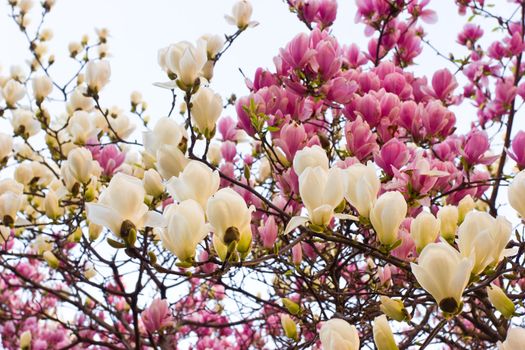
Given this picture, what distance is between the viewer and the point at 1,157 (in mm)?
1994

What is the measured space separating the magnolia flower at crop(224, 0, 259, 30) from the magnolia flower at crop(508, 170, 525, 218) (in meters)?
1.17

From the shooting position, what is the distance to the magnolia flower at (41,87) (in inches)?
85.6

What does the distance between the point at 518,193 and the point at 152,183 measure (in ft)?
2.45

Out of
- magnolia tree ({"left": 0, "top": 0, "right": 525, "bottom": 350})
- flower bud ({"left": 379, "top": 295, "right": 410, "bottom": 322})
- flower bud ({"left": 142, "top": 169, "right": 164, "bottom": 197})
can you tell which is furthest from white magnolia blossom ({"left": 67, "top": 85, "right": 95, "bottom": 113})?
flower bud ({"left": 379, "top": 295, "right": 410, "bottom": 322})

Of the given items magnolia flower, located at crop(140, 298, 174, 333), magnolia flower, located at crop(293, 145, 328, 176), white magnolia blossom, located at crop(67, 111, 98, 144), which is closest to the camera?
magnolia flower, located at crop(293, 145, 328, 176)

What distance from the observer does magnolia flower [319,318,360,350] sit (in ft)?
2.49

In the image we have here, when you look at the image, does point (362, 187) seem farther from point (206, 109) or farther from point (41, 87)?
point (41, 87)

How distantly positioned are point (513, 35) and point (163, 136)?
1970 millimetres

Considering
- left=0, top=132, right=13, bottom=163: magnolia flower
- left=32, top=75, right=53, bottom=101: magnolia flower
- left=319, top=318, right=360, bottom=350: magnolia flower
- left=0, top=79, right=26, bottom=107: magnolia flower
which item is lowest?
left=319, top=318, right=360, bottom=350: magnolia flower

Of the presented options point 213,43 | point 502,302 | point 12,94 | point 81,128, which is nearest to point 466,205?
point 502,302

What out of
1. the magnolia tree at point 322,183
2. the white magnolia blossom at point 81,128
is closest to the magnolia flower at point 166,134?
the magnolia tree at point 322,183

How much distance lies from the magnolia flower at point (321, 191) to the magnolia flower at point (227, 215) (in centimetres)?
11

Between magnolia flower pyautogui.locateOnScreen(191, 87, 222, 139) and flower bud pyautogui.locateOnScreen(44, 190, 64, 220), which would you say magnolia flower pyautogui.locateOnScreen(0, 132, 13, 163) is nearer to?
flower bud pyautogui.locateOnScreen(44, 190, 64, 220)

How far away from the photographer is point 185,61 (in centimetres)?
117
